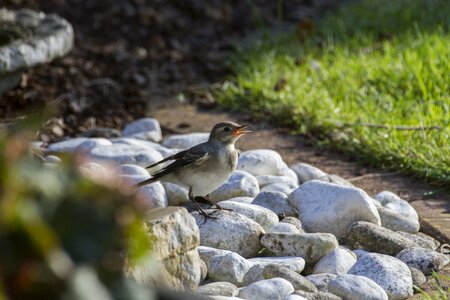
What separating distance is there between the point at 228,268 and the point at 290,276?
0.97ft

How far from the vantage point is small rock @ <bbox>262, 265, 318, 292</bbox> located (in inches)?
151

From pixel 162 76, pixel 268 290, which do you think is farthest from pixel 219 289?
pixel 162 76

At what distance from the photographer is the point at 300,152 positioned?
630 cm

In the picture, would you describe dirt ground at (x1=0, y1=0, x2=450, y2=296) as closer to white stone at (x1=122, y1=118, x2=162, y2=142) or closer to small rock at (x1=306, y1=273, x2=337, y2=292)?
white stone at (x1=122, y1=118, x2=162, y2=142)

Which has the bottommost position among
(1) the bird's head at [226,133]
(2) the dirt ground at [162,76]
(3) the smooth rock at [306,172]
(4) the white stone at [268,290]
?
(2) the dirt ground at [162,76]

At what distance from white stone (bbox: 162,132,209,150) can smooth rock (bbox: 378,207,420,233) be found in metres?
1.60

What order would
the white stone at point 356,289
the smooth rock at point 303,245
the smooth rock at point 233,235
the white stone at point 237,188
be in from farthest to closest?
the white stone at point 237,188 → the smooth rock at point 233,235 → the smooth rock at point 303,245 → the white stone at point 356,289

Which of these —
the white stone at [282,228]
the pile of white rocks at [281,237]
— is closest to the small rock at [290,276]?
the pile of white rocks at [281,237]

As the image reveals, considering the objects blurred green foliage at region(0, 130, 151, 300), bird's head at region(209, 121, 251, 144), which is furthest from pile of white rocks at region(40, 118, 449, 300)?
blurred green foliage at region(0, 130, 151, 300)

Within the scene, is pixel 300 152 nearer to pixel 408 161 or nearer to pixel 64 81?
pixel 408 161

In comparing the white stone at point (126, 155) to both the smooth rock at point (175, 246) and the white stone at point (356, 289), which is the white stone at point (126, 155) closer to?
the smooth rock at point (175, 246)

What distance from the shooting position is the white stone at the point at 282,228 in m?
4.58

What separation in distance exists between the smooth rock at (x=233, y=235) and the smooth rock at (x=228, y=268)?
0.32 meters

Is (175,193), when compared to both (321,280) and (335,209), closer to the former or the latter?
(335,209)
